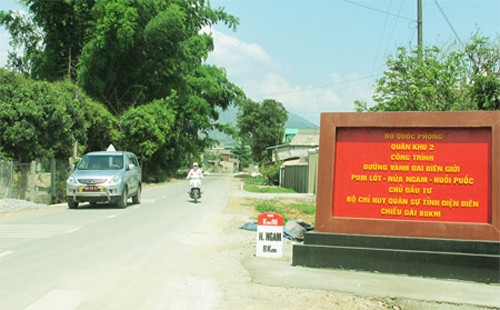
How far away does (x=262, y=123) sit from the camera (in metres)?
88.3

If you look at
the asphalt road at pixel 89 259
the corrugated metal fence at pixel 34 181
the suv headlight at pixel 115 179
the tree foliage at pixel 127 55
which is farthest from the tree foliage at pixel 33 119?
the tree foliage at pixel 127 55

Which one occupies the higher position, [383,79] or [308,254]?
[383,79]

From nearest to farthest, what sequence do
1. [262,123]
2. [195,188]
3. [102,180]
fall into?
1. [102,180]
2. [195,188]
3. [262,123]

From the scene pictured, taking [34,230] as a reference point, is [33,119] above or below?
above

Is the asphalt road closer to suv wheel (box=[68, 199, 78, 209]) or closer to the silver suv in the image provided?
the silver suv

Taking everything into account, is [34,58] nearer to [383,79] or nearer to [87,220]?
[383,79]

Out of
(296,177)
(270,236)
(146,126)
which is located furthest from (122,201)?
(146,126)

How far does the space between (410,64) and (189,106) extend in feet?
97.2

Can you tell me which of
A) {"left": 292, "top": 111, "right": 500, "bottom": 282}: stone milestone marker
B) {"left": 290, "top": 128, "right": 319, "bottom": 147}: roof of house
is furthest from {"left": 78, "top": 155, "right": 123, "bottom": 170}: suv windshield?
{"left": 290, "top": 128, "right": 319, "bottom": 147}: roof of house

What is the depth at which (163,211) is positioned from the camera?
19.1m

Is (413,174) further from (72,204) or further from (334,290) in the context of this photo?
(72,204)

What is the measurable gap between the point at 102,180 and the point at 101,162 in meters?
1.57

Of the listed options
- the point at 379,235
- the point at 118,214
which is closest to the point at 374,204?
the point at 379,235

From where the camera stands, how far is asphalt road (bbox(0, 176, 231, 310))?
21.8 ft
